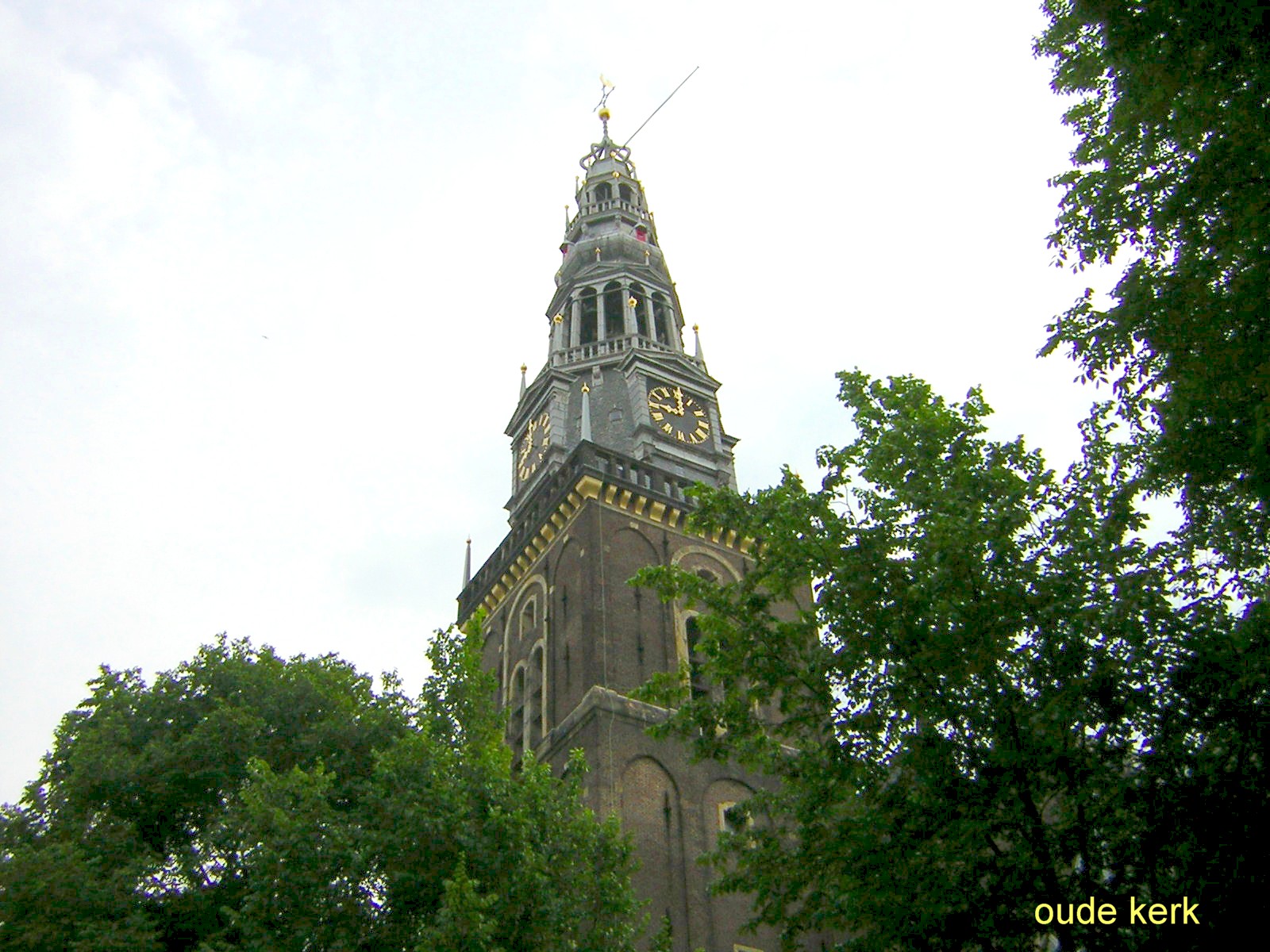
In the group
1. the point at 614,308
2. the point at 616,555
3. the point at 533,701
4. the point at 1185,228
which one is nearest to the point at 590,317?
the point at 614,308

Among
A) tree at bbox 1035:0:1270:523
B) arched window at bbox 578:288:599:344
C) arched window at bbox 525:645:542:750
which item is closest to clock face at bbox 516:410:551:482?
arched window at bbox 578:288:599:344

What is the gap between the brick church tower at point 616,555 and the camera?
1163 inches

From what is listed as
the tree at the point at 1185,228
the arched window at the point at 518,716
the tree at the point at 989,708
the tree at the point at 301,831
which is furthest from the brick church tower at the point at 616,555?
the tree at the point at 1185,228

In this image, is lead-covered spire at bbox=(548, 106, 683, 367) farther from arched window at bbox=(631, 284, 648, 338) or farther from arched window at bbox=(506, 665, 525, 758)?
arched window at bbox=(506, 665, 525, 758)

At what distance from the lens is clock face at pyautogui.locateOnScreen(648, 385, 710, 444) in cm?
4519

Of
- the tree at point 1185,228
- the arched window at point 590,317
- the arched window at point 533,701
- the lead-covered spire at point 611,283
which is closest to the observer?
the tree at point 1185,228

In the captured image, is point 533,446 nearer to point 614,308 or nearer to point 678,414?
point 678,414

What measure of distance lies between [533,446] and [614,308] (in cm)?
891

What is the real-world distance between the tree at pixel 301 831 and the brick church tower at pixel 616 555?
10.4m

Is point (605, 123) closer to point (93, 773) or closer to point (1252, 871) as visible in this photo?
point (93, 773)

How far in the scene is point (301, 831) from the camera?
589 inches

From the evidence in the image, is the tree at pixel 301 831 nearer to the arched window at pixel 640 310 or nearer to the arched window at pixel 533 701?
the arched window at pixel 533 701

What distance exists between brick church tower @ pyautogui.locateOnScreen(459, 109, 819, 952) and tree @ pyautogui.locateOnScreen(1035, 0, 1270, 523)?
16853 millimetres

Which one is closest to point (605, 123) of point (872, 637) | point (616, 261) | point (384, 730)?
point (616, 261)
